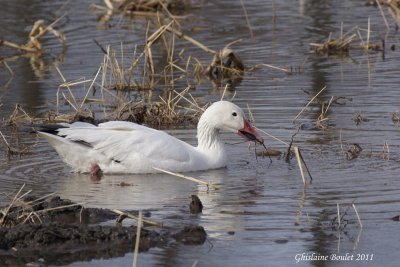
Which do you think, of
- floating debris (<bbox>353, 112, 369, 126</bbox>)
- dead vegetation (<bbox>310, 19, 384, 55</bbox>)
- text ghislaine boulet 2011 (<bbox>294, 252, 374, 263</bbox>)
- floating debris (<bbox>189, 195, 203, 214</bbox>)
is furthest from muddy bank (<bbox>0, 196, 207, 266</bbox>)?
dead vegetation (<bbox>310, 19, 384, 55</bbox>)

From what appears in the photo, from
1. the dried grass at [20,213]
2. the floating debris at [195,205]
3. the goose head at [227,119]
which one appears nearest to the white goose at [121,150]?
the goose head at [227,119]

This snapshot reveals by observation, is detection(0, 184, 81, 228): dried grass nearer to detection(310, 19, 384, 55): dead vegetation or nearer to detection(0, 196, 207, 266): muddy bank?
detection(0, 196, 207, 266): muddy bank

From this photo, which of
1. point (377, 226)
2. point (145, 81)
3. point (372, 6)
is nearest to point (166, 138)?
point (377, 226)

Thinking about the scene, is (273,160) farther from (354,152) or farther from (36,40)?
(36,40)

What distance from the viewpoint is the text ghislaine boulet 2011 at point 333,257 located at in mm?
7242

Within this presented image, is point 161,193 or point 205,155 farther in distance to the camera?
point 205,155

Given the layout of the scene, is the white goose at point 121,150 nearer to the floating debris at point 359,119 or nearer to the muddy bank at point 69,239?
the floating debris at point 359,119

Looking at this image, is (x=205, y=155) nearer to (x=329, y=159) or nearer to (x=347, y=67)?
(x=329, y=159)

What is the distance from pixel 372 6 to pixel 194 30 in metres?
3.90

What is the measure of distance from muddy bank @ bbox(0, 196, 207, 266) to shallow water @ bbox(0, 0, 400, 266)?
0.50 feet

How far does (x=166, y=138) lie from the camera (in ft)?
34.3

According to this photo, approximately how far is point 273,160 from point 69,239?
11.7 feet

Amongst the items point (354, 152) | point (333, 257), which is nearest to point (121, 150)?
point (354, 152)

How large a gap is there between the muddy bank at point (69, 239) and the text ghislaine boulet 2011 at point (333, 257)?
74 centimetres
